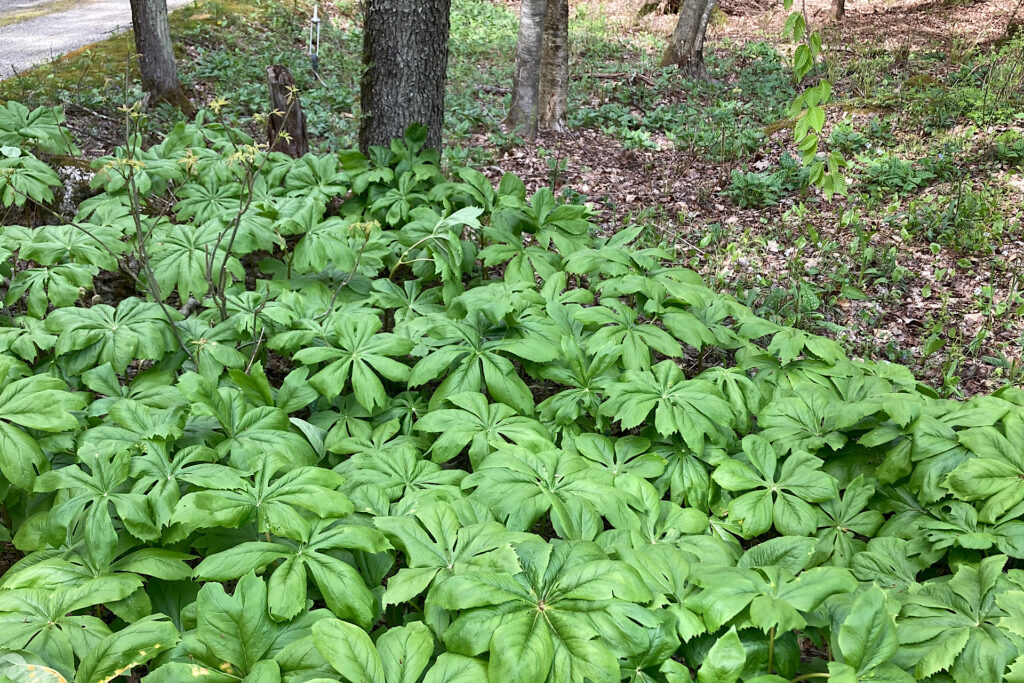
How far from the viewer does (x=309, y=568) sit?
1.91 metres

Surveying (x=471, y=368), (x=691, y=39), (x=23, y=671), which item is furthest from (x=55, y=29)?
(x=23, y=671)

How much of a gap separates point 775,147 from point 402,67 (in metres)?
4.81

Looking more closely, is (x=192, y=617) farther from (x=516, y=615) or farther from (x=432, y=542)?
(x=516, y=615)

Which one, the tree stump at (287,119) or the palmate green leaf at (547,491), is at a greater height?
the tree stump at (287,119)

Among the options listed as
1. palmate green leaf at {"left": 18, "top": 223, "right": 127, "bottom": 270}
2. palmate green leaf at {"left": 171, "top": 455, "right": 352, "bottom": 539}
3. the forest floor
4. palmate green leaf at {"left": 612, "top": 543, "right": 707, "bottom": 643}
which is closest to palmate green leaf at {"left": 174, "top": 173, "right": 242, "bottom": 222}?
palmate green leaf at {"left": 18, "top": 223, "right": 127, "bottom": 270}

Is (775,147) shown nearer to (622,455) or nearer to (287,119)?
(287,119)

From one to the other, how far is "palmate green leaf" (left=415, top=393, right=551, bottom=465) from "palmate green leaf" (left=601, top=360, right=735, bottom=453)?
33 centimetres

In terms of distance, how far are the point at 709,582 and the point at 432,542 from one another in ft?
2.55

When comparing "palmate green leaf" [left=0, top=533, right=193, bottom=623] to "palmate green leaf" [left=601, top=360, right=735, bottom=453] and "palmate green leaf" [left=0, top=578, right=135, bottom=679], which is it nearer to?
"palmate green leaf" [left=0, top=578, right=135, bottom=679]

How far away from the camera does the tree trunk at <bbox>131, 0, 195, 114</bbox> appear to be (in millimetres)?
6910

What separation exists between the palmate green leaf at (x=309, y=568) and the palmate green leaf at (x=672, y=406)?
1131 millimetres

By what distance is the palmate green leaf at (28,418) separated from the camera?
2117 mm

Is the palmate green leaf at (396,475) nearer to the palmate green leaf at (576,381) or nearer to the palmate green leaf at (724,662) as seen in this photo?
the palmate green leaf at (576,381)

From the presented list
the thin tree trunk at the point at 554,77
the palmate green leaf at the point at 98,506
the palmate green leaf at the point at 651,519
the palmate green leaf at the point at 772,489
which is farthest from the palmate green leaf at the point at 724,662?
the thin tree trunk at the point at 554,77
